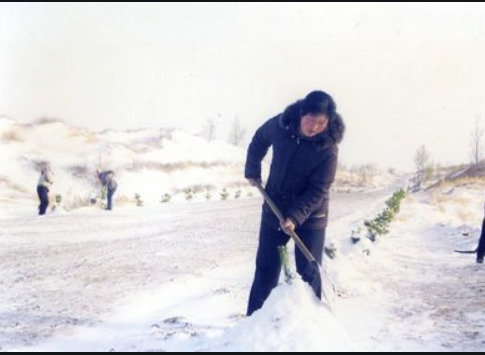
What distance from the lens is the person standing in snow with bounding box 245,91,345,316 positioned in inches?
143

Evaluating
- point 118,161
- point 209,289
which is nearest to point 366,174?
point 118,161

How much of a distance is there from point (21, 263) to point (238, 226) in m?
5.94

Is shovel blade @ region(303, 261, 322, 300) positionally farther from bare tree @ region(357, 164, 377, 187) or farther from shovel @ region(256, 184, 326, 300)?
bare tree @ region(357, 164, 377, 187)

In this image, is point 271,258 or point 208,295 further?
point 208,295

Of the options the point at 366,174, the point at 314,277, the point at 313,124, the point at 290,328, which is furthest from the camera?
the point at 366,174

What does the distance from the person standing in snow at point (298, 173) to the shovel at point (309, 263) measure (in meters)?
0.07

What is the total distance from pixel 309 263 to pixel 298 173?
65 centimetres

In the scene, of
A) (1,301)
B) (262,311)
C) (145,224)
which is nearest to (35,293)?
(1,301)

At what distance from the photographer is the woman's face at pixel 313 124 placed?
3543mm

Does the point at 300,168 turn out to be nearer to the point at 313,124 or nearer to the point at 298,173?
the point at 298,173

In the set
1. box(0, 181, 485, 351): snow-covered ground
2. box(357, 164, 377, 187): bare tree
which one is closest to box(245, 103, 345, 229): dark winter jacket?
box(0, 181, 485, 351): snow-covered ground

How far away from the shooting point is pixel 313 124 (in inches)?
140

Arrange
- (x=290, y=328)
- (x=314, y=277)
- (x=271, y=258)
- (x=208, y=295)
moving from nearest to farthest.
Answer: (x=290, y=328)
(x=314, y=277)
(x=271, y=258)
(x=208, y=295)

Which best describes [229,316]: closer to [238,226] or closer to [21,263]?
[21,263]
